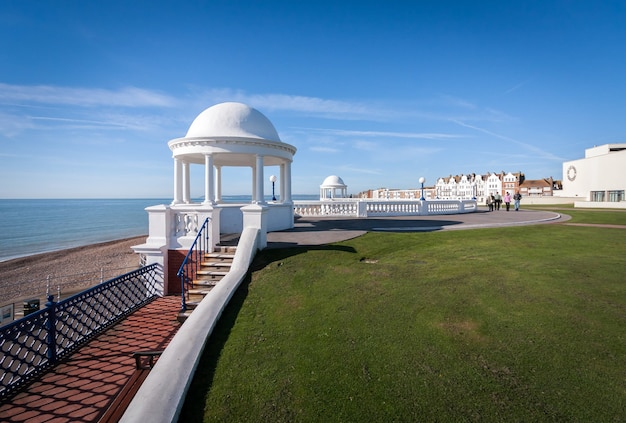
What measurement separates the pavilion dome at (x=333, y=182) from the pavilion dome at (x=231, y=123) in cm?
2169

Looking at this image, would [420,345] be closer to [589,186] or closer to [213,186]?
[213,186]

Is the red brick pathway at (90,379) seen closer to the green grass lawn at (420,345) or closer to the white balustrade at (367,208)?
the green grass lawn at (420,345)

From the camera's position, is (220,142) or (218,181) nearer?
(220,142)

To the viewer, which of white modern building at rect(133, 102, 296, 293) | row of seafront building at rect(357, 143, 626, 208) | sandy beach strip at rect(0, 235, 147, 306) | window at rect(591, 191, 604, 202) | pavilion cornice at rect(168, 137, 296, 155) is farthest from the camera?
window at rect(591, 191, 604, 202)

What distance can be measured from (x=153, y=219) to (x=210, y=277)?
3.81m

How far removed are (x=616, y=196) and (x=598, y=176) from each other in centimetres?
447

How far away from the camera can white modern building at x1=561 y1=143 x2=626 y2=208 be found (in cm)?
4716

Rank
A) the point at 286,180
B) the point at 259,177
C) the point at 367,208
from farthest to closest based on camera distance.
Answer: the point at 367,208, the point at 286,180, the point at 259,177

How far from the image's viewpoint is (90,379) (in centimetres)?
555

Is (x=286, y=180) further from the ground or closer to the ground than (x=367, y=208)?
further from the ground

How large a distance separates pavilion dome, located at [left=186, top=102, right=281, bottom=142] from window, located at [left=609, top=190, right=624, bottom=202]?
5472 centimetres

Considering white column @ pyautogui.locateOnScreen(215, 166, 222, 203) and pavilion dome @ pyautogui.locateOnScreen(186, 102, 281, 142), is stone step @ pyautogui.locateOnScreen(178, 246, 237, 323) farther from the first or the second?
white column @ pyautogui.locateOnScreen(215, 166, 222, 203)

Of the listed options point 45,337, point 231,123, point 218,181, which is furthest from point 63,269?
point 45,337

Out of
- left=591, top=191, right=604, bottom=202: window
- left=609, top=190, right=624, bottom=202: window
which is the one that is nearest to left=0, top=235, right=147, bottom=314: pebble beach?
left=609, top=190, right=624, bottom=202: window
